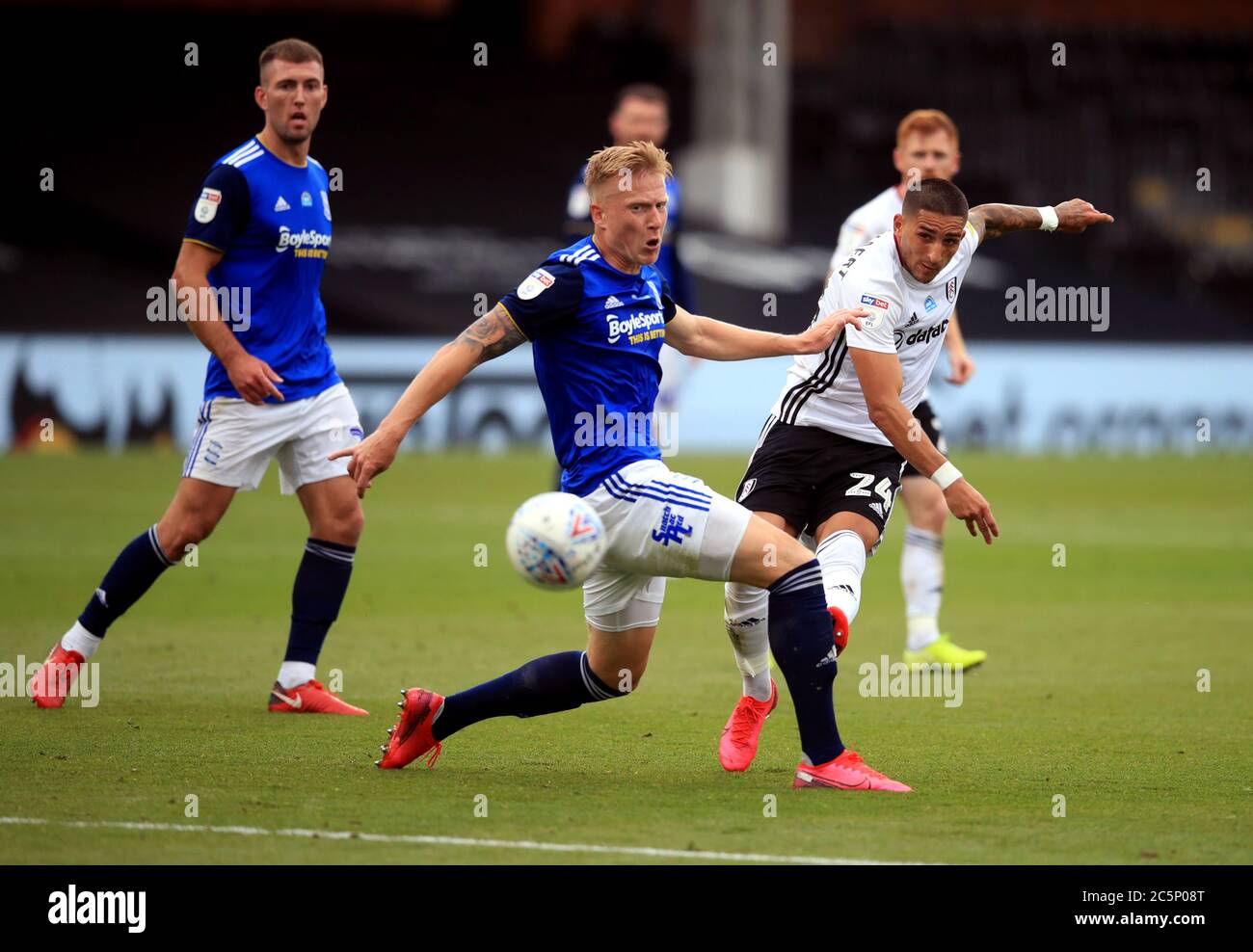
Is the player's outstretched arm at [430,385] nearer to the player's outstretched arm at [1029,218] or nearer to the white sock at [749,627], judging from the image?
the white sock at [749,627]

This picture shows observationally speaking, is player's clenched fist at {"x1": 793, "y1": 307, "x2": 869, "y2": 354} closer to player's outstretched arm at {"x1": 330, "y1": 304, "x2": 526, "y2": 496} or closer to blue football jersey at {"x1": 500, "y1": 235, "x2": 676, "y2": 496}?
blue football jersey at {"x1": 500, "y1": 235, "x2": 676, "y2": 496}

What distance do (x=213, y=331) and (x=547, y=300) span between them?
2.16m

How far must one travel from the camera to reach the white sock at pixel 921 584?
9500 mm

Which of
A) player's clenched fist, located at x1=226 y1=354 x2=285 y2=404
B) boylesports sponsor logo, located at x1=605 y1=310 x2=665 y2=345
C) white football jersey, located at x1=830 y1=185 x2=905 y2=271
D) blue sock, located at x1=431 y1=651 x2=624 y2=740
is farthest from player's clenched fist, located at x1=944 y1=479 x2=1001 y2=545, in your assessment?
player's clenched fist, located at x1=226 y1=354 x2=285 y2=404

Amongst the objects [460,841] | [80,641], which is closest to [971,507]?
[460,841]

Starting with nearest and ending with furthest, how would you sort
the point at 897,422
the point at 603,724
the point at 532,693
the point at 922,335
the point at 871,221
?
the point at 532,693
the point at 897,422
the point at 922,335
the point at 603,724
the point at 871,221

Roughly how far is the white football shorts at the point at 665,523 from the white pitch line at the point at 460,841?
1.07m

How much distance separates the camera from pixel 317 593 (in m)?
7.93

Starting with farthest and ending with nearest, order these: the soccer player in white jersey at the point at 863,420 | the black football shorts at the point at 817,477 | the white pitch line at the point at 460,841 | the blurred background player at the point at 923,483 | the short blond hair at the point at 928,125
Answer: the short blond hair at the point at 928,125, the blurred background player at the point at 923,483, the black football shorts at the point at 817,477, the soccer player in white jersey at the point at 863,420, the white pitch line at the point at 460,841

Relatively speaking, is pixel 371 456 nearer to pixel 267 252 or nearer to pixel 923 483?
pixel 267 252

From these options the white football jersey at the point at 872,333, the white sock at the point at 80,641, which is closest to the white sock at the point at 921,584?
the white football jersey at the point at 872,333

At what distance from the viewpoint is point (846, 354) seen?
757 centimetres
